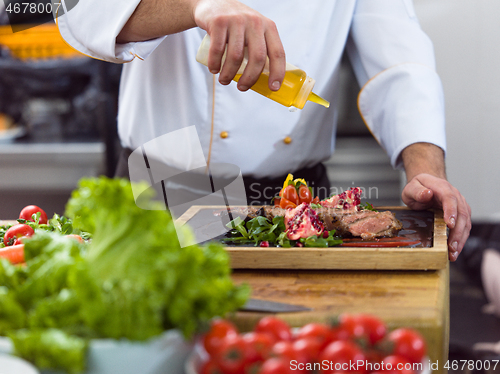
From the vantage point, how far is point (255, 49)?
3.07 feet

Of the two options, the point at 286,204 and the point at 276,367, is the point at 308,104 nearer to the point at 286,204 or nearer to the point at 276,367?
the point at 286,204

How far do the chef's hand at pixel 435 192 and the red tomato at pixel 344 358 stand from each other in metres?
0.74

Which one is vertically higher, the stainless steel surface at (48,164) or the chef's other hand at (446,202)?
the chef's other hand at (446,202)

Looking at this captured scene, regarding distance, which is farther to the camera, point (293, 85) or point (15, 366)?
point (293, 85)

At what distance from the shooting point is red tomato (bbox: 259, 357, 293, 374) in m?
0.43

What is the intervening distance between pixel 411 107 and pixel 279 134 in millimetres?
387

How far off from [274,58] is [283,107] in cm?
54

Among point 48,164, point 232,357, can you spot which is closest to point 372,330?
point 232,357

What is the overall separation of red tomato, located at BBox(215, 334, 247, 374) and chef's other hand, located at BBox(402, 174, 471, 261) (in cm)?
78

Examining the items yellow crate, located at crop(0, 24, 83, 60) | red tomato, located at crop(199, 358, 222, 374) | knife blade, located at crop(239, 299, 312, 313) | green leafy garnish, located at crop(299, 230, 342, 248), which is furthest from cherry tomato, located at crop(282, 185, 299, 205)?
yellow crate, located at crop(0, 24, 83, 60)

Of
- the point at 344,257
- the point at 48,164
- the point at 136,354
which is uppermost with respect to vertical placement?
the point at 136,354

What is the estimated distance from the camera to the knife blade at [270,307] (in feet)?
2.20

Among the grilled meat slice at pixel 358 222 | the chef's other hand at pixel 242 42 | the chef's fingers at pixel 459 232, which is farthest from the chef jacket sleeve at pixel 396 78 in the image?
the chef's other hand at pixel 242 42

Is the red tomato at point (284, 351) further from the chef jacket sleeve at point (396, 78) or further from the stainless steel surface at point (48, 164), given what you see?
the stainless steel surface at point (48, 164)
